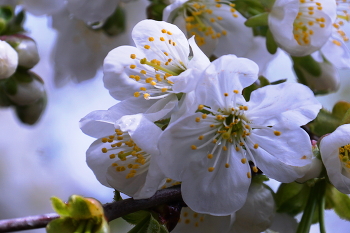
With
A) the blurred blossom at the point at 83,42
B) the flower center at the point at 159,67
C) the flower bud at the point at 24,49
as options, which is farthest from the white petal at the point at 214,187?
the blurred blossom at the point at 83,42

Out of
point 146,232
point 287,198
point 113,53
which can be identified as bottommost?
point 287,198

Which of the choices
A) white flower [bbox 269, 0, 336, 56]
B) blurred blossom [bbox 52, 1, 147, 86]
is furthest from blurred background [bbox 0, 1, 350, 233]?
white flower [bbox 269, 0, 336, 56]

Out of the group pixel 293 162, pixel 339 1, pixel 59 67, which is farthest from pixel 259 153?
pixel 59 67

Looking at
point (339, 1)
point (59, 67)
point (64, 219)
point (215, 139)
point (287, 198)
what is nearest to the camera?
point (64, 219)

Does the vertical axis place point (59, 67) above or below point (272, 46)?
below

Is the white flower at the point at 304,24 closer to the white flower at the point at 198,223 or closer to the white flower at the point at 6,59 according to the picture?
the white flower at the point at 198,223

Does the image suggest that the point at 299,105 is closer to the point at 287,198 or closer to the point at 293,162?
the point at 293,162

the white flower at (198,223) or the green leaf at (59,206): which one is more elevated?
the green leaf at (59,206)

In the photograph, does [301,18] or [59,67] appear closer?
[301,18]
